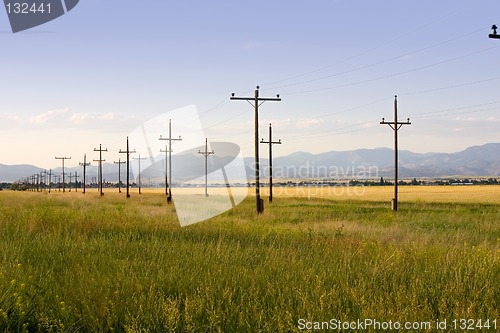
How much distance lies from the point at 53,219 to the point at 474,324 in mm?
11456

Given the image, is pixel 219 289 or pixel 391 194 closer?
pixel 219 289

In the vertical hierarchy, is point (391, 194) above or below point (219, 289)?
below

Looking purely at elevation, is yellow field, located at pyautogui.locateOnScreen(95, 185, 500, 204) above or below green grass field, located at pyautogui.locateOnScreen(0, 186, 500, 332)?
below

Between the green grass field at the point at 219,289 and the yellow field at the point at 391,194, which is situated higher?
the green grass field at the point at 219,289

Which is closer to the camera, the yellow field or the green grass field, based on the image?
the green grass field

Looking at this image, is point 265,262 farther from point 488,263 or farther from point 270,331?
point 488,263

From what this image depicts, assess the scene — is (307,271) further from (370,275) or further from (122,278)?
(122,278)

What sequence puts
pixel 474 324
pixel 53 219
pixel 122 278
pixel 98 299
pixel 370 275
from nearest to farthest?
pixel 474 324 → pixel 98 299 → pixel 122 278 → pixel 370 275 → pixel 53 219

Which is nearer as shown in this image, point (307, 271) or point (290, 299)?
point (290, 299)

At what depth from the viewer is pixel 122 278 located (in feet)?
22.4

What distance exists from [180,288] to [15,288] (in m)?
2.00

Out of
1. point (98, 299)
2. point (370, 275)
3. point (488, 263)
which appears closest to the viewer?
point (98, 299)

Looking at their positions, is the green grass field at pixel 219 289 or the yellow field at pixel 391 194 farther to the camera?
the yellow field at pixel 391 194

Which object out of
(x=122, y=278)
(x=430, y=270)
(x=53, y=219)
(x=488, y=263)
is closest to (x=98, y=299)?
(x=122, y=278)
